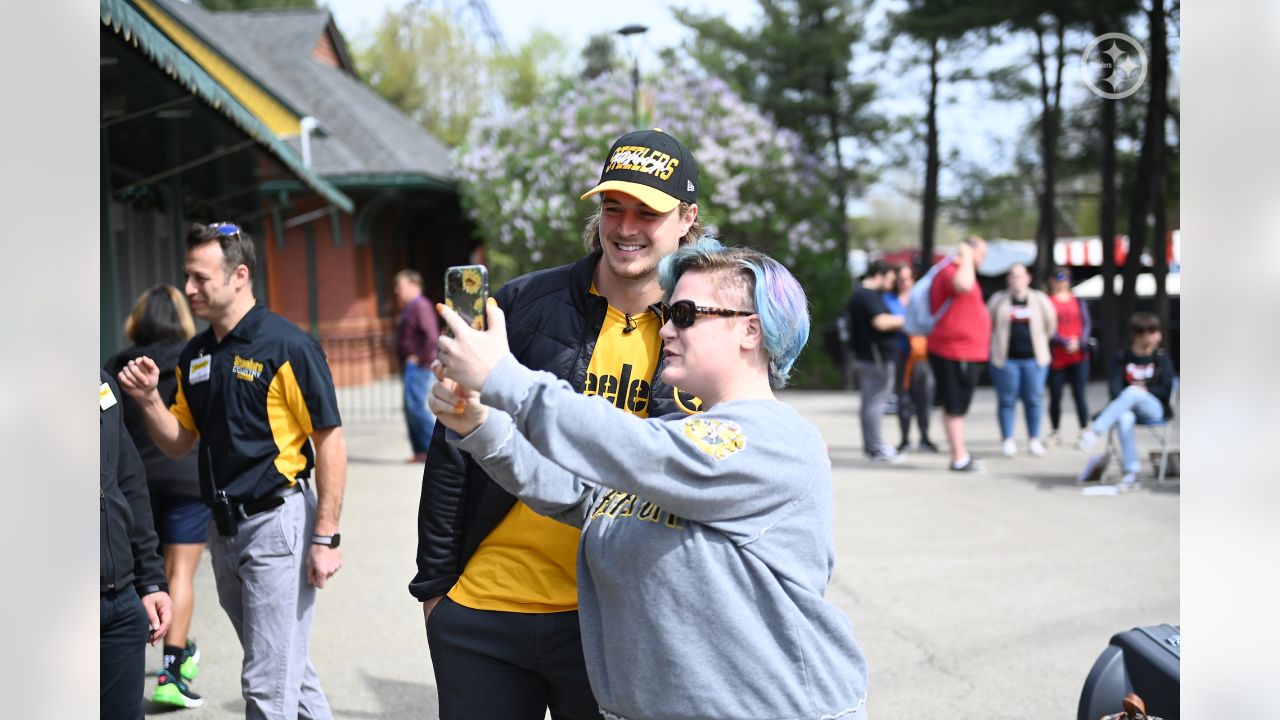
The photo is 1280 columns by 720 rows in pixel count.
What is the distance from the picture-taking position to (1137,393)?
10.1 metres

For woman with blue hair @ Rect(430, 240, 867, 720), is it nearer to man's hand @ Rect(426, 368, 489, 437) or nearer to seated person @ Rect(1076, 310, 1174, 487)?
man's hand @ Rect(426, 368, 489, 437)

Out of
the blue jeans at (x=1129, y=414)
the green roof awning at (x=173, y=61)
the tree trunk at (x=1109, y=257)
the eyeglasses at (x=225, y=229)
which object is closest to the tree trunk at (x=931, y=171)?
the tree trunk at (x=1109, y=257)

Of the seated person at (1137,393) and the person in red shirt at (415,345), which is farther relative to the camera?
the person in red shirt at (415,345)

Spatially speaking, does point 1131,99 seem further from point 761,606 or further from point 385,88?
point 385,88

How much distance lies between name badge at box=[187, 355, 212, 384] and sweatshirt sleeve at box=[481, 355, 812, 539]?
2504 millimetres

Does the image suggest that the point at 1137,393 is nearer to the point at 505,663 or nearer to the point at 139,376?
the point at 139,376

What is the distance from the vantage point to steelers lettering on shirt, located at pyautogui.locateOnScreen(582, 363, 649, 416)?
2.78m

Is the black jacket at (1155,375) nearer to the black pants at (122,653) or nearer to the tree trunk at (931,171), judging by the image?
the black pants at (122,653)

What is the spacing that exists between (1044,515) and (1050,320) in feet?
12.1

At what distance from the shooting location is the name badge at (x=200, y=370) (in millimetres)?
4102

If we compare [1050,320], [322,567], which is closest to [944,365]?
[1050,320]

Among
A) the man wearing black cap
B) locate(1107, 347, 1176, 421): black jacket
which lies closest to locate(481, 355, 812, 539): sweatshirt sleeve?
the man wearing black cap

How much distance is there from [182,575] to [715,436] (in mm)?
3994

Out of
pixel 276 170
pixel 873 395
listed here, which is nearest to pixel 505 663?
pixel 873 395
